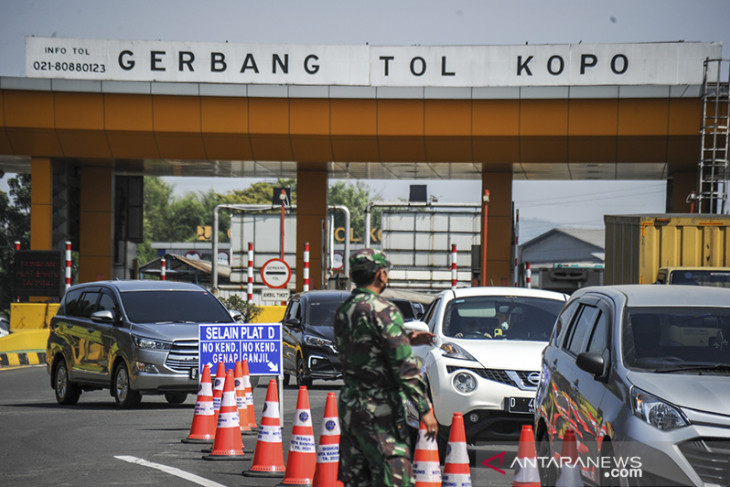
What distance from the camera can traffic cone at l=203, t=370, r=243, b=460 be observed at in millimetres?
10836

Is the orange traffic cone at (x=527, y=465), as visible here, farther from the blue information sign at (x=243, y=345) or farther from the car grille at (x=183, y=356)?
the car grille at (x=183, y=356)

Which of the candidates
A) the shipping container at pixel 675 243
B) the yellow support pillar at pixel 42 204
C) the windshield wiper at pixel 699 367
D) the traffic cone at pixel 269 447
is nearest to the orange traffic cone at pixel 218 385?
the traffic cone at pixel 269 447

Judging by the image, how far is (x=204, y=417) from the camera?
12.2 metres

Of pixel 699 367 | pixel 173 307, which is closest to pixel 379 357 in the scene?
pixel 699 367

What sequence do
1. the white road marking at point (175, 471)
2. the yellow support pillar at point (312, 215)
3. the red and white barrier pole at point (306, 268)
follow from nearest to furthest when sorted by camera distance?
the white road marking at point (175, 471) < the red and white barrier pole at point (306, 268) < the yellow support pillar at point (312, 215)

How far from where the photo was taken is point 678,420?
676 centimetres

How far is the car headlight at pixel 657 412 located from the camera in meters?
6.76

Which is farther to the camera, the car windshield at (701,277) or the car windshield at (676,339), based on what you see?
the car windshield at (701,277)

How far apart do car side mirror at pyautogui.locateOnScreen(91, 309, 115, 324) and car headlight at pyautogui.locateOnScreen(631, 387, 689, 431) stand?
35.2 feet

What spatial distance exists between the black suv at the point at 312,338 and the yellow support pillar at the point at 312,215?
1041cm

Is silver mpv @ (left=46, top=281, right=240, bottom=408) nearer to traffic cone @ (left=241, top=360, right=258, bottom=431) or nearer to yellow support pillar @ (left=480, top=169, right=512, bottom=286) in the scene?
traffic cone @ (left=241, top=360, right=258, bottom=431)

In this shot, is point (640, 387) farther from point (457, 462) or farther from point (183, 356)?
point (183, 356)

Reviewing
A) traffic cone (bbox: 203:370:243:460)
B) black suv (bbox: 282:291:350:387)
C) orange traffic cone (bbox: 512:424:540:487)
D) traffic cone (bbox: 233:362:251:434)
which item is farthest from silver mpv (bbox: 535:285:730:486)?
black suv (bbox: 282:291:350:387)

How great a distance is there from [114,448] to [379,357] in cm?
635
